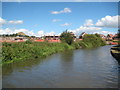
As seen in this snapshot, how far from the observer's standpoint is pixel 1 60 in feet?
46.8

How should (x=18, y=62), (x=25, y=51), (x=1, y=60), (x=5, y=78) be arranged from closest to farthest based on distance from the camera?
(x=5, y=78), (x=1, y=60), (x=18, y=62), (x=25, y=51)

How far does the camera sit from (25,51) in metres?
18.6

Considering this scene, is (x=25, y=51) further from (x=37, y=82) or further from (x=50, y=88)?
(x=50, y=88)

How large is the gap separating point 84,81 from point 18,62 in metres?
8.93

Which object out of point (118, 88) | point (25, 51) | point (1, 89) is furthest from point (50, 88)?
point (25, 51)

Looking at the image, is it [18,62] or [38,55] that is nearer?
[18,62]

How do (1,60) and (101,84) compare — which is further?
(1,60)

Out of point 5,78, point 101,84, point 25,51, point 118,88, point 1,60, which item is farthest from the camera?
point 25,51

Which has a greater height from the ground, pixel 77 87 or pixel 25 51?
pixel 25 51

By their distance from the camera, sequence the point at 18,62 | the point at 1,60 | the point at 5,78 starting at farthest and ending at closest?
the point at 18,62
the point at 1,60
the point at 5,78

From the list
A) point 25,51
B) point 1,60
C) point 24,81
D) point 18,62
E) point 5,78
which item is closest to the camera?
point 24,81

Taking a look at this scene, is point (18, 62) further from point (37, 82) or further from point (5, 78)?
point (37, 82)

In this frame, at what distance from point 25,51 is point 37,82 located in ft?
33.5

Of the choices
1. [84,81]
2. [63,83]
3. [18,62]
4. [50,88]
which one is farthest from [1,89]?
[18,62]
